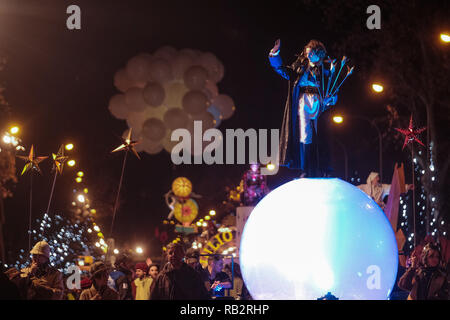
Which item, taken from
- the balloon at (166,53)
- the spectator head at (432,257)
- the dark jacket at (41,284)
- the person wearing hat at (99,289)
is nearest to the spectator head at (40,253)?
the dark jacket at (41,284)

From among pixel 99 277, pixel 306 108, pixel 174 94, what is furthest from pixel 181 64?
pixel 99 277

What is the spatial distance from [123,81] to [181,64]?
258 cm

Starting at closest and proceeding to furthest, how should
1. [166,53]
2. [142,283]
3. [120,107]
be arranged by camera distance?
[142,283] → [166,53] → [120,107]

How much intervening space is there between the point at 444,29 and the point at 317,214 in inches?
681

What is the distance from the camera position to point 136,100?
83.1ft

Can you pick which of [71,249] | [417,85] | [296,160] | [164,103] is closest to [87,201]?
[71,249]

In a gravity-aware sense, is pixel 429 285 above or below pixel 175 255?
below

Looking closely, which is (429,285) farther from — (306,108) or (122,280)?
(122,280)

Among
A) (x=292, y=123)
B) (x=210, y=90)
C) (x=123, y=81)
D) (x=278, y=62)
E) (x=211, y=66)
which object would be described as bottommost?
(x=292, y=123)

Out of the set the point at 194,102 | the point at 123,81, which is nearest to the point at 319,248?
the point at 194,102

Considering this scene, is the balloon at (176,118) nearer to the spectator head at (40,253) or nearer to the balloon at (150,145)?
the balloon at (150,145)

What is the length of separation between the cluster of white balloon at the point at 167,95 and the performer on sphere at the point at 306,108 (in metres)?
15.5

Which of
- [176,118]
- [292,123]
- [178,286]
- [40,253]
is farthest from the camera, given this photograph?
[176,118]

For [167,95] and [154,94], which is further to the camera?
[167,95]
